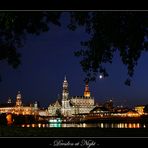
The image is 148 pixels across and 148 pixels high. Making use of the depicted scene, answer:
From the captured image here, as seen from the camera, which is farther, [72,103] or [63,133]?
[72,103]

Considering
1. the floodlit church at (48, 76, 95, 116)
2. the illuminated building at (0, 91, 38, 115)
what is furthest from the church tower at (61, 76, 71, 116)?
the illuminated building at (0, 91, 38, 115)

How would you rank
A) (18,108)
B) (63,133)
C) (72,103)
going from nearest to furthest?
(63,133)
(18,108)
(72,103)

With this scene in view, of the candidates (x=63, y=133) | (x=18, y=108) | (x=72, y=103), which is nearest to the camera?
(x=63, y=133)

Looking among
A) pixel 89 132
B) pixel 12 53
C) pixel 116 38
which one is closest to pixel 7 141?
pixel 89 132

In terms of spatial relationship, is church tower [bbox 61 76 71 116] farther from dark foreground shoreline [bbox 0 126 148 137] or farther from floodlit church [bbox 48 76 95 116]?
dark foreground shoreline [bbox 0 126 148 137]

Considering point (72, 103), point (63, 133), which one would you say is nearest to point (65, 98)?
point (72, 103)

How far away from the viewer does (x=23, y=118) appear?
16438mm

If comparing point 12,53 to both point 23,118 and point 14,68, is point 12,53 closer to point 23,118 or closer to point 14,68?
point 14,68

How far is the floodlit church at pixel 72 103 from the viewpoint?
1505 centimetres

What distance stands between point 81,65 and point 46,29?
1.60 metres

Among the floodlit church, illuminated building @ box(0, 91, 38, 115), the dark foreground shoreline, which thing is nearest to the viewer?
the dark foreground shoreline

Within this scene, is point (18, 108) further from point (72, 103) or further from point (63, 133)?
point (63, 133)

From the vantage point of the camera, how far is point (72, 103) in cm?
1827

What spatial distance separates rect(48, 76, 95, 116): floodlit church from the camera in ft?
49.4
